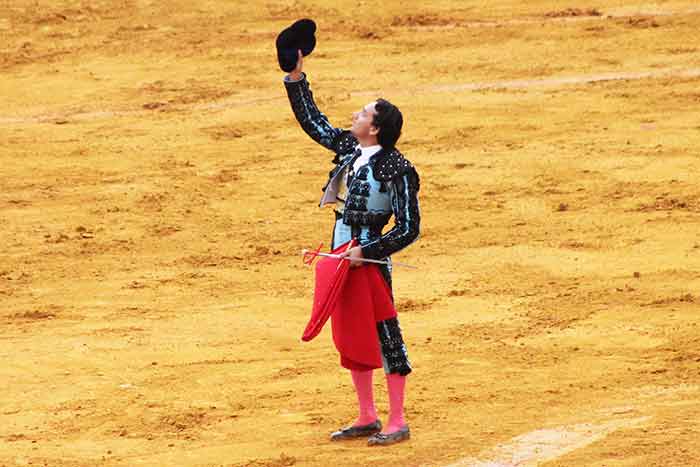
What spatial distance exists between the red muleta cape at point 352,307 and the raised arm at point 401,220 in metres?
0.15

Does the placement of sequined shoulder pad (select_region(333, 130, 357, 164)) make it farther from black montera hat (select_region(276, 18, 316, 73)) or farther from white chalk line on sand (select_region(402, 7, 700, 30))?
white chalk line on sand (select_region(402, 7, 700, 30))

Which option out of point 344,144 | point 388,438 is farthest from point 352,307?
point 344,144

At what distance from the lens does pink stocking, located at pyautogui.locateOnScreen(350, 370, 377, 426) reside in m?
8.36

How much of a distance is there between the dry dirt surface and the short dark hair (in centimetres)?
160

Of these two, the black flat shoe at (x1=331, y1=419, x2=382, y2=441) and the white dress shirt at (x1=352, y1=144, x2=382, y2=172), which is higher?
the white dress shirt at (x1=352, y1=144, x2=382, y2=172)

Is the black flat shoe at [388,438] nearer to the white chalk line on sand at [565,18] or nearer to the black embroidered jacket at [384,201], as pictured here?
the black embroidered jacket at [384,201]

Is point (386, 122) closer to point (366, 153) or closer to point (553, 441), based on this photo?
point (366, 153)

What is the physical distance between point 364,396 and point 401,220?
3.49 feet

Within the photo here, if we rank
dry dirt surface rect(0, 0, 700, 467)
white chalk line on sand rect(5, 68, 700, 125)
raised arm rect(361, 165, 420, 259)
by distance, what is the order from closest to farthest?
raised arm rect(361, 165, 420, 259)
dry dirt surface rect(0, 0, 700, 467)
white chalk line on sand rect(5, 68, 700, 125)

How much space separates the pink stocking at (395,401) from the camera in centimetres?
828

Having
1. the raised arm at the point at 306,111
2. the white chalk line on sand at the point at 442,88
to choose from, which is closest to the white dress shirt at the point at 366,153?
the raised arm at the point at 306,111

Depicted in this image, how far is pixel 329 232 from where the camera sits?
13.8 m

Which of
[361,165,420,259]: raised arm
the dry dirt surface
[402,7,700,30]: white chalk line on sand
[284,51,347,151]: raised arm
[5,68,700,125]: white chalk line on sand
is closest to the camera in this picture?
[361,165,420,259]: raised arm

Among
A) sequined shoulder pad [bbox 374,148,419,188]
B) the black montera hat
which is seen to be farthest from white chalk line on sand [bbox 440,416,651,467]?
the black montera hat
